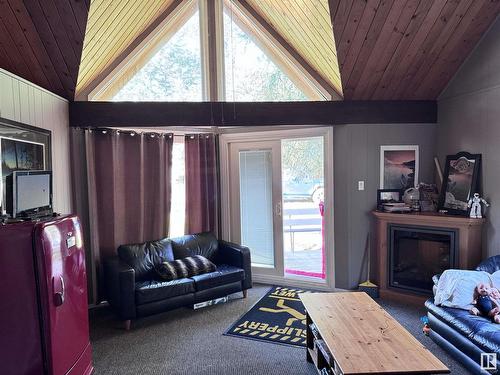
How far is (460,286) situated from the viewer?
278 centimetres

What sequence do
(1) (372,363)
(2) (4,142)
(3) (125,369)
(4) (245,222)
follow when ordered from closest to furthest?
(1) (372,363)
(2) (4,142)
(3) (125,369)
(4) (245,222)

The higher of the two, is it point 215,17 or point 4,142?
point 215,17

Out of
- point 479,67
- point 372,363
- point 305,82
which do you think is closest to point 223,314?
point 372,363

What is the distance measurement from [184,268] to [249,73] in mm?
2572

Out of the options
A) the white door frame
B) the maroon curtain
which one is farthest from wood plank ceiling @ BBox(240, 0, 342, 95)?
the maroon curtain

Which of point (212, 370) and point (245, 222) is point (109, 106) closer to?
point (245, 222)

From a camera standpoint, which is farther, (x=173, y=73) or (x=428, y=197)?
(x=173, y=73)

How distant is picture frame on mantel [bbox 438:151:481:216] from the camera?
354 centimetres

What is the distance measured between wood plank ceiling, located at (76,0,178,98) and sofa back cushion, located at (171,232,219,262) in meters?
2.15

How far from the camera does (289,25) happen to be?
3.92m

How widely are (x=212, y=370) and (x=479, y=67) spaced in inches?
154

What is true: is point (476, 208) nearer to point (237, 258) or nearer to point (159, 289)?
point (237, 258)

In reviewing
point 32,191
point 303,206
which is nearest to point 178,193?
point 303,206

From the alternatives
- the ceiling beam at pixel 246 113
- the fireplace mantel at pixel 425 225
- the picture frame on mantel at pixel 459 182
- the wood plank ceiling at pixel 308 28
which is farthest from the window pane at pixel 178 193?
the picture frame on mantel at pixel 459 182
